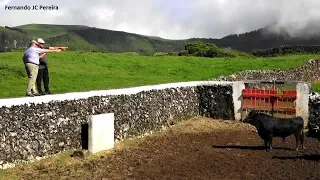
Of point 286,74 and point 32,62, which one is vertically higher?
point 32,62

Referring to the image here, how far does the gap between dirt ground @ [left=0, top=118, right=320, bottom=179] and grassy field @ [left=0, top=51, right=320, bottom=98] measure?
4748 millimetres

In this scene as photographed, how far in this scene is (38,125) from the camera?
1251 cm

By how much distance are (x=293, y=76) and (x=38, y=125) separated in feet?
86.9

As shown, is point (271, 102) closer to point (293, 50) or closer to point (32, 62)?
point (32, 62)

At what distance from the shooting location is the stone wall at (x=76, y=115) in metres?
11.7

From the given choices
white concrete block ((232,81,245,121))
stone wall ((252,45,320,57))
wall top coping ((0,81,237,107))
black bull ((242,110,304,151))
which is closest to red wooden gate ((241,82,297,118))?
white concrete block ((232,81,245,121))

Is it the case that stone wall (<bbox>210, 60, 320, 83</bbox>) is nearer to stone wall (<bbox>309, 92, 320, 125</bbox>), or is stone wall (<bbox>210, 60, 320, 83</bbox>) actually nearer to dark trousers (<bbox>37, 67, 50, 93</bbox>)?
stone wall (<bbox>309, 92, 320, 125</bbox>)

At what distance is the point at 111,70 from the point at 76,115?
1513cm

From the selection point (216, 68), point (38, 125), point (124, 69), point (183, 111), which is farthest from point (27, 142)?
point (216, 68)

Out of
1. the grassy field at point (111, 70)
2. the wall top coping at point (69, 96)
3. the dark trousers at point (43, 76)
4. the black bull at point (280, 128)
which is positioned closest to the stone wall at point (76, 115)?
the wall top coping at point (69, 96)

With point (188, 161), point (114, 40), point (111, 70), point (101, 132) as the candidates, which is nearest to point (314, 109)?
point (188, 161)

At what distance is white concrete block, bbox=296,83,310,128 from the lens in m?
19.6

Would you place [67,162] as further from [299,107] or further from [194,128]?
[299,107]

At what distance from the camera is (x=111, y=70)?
2889cm
